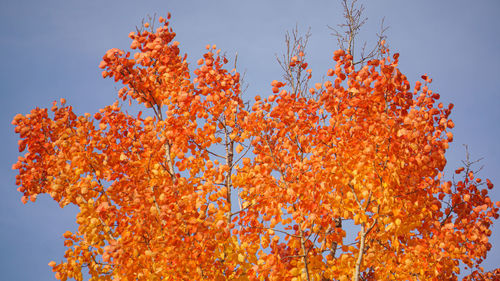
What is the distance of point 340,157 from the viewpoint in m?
7.94

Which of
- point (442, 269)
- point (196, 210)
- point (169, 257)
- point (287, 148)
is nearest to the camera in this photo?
point (169, 257)

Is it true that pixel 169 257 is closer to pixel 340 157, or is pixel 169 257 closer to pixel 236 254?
pixel 236 254

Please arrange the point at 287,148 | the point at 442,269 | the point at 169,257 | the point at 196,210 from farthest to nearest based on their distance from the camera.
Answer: the point at 442,269, the point at 287,148, the point at 196,210, the point at 169,257

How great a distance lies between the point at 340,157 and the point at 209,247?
9.63 feet

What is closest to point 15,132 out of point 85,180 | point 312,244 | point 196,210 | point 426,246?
→ point 85,180

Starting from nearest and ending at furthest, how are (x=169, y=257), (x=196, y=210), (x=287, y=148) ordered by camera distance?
(x=169, y=257)
(x=196, y=210)
(x=287, y=148)

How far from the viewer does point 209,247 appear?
7.52 meters

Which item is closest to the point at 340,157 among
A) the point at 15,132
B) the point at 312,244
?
the point at 312,244

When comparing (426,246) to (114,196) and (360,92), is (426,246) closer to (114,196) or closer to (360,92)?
(360,92)

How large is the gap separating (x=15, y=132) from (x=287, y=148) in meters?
5.61

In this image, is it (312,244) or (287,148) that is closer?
(312,244)

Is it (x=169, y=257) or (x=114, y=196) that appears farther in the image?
(x=114, y=196)

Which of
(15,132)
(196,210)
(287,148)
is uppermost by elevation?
(15,132)

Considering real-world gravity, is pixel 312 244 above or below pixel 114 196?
below
